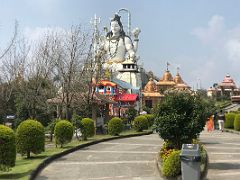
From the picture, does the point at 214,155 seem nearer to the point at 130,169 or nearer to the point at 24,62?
the point at 130,169

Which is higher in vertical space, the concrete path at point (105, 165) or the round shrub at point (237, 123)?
the round shrub at point (237, 123)

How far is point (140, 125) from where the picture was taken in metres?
31.8

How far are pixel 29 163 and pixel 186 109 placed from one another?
578 cm

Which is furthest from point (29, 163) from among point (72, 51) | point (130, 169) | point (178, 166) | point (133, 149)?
point (72, 51)

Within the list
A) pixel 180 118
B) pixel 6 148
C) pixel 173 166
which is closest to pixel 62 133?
pixel 180 118

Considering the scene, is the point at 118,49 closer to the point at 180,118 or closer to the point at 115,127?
the point at 115,127

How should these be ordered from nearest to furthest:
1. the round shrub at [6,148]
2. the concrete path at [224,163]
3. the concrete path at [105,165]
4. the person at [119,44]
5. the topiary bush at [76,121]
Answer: the round shrub at [6,148]
the concrete path at [224,163]
the concrete path at [105,165]
the topiary bush at [76,121]
the person at [119,44]

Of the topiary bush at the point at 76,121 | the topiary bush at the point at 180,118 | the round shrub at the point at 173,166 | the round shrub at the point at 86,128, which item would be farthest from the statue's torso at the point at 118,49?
the round shrub at the point at 173,166

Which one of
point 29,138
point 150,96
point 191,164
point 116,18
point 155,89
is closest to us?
point 191,164

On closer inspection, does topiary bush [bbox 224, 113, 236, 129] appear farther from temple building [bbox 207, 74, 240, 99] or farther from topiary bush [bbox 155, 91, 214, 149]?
temple building [bbox 207, 74, 240, 99]

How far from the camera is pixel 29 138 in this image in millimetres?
15672

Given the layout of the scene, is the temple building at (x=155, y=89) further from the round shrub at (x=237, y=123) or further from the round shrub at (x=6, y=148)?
the round shrub at (x=6, y=148)

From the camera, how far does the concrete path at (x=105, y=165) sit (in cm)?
1288

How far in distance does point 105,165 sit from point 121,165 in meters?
0.58
